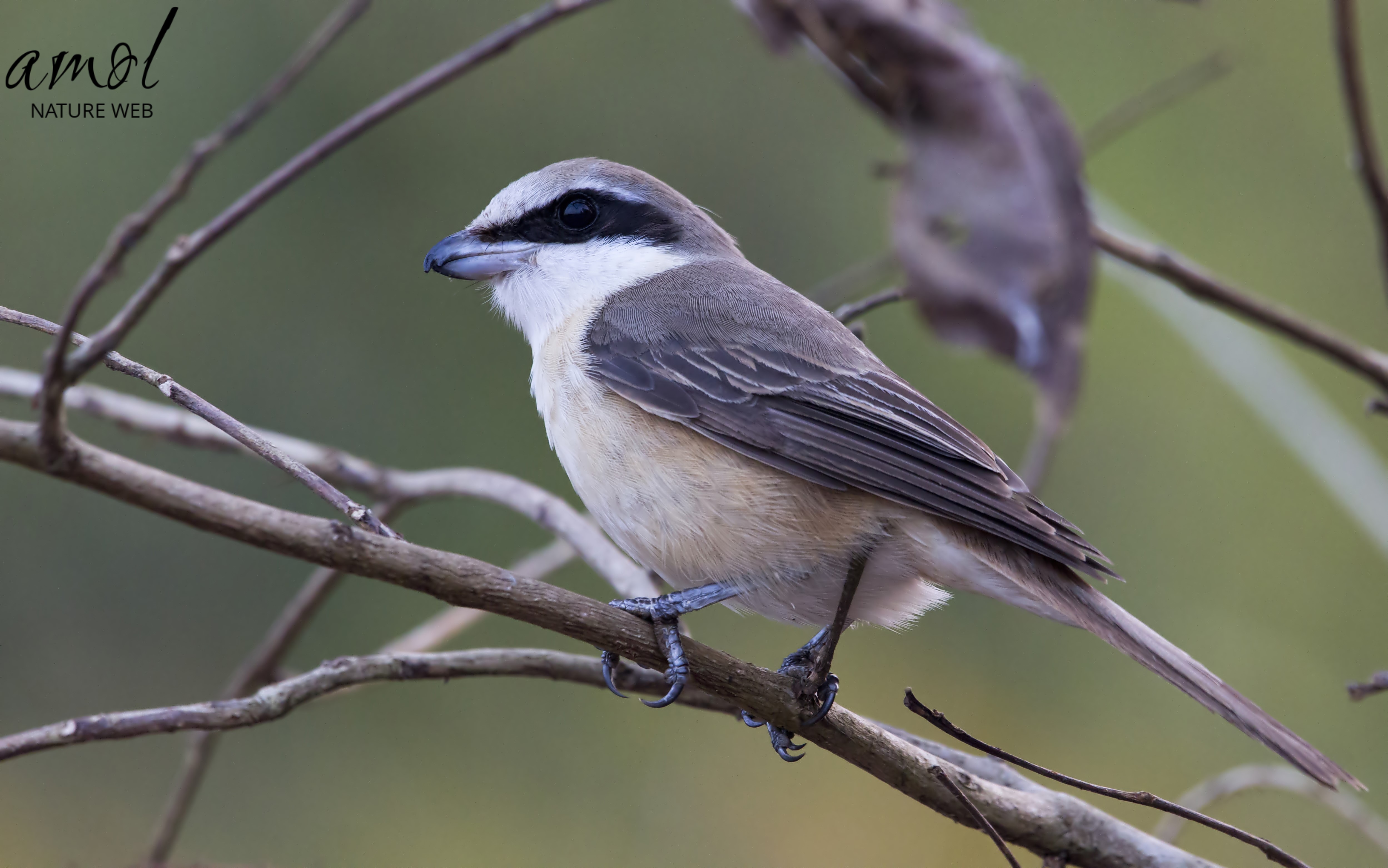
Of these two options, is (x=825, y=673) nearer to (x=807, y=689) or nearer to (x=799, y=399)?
(x=807, y=689)

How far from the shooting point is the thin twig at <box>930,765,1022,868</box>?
202 cm

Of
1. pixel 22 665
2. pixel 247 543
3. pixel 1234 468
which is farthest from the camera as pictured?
pixel 1234 468

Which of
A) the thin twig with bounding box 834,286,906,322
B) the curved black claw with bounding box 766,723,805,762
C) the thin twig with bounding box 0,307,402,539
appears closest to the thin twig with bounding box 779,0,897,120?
the thin twig with bounding box 834,286,906,322

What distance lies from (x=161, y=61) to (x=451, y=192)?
1373mm

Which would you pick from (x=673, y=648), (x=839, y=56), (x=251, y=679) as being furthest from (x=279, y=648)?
(x=839, y=56)

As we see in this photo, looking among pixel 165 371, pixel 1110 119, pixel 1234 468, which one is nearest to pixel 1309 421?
pixel 1110 119

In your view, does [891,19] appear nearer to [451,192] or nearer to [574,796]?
[451,192]

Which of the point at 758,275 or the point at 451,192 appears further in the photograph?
the point at 451,192

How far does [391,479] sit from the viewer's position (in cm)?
358

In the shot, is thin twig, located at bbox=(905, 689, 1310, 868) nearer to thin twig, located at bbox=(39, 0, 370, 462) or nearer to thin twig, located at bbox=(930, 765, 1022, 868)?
thin twig, located at bbox=(930, 765, 1022, 868)

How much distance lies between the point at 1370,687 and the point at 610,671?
1.47 metres

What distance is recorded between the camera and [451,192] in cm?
577

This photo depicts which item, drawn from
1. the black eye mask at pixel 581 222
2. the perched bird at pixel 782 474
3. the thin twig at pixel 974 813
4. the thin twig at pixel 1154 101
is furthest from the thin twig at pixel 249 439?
the thin twig at pixel 1154 101

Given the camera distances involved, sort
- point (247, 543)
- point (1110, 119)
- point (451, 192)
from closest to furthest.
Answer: point (247, 543)
point (1110, 119)
point (451, 192)
